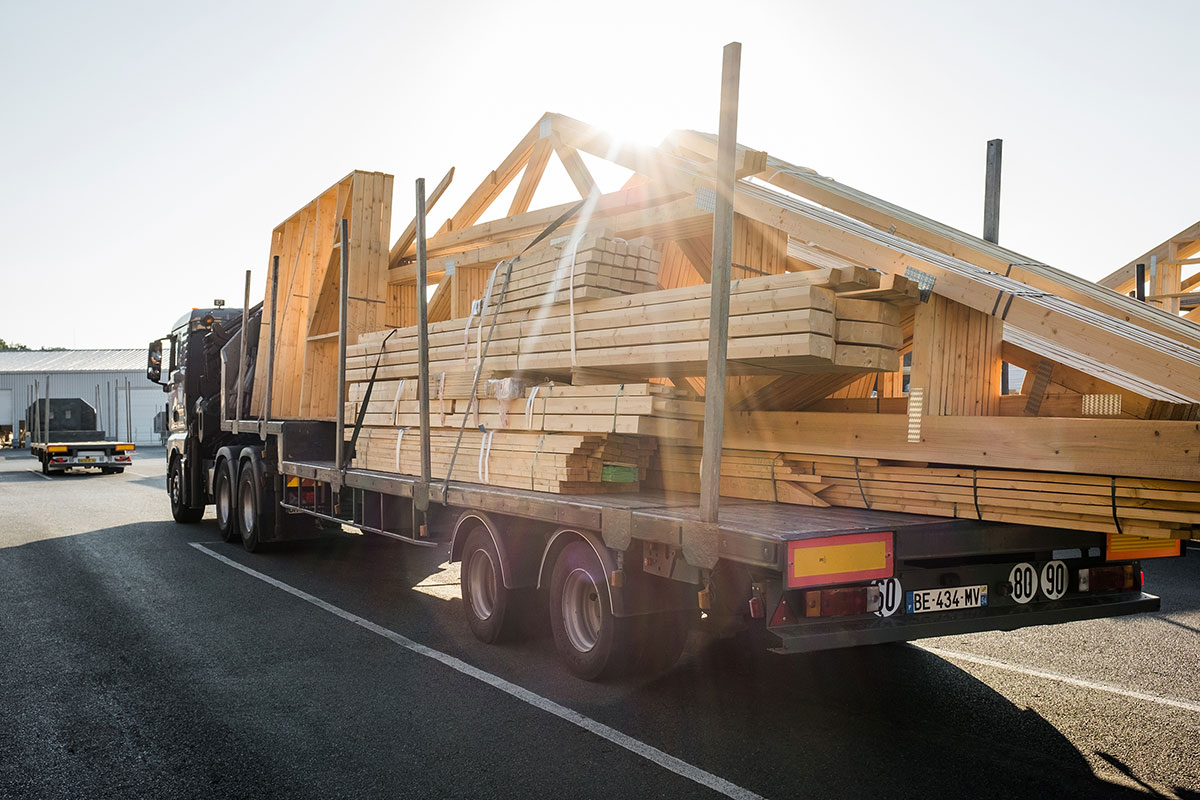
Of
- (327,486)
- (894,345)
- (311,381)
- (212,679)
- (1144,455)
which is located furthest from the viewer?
(311,381)

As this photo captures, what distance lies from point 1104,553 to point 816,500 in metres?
1.59

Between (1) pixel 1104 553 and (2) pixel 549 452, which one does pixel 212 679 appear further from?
(1) pixel 1104 553

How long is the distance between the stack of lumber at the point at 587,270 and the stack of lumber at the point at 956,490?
1.18m

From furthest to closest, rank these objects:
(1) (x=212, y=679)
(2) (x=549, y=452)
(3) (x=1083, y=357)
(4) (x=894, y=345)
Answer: (2) (x=549, y=452), (1) (x=212, y=679), (4) (x=894, y=345), (3) (x=1083, y=357)

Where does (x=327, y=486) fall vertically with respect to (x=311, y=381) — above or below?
below

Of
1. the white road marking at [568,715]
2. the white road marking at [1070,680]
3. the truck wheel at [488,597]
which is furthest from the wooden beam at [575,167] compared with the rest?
the white road marking at [1070,680]

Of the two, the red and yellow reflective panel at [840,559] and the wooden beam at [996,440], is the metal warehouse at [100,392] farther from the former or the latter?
the red and yellow reflective panel at [840,559]

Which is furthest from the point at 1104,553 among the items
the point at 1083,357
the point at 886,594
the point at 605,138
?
the point at 605,138

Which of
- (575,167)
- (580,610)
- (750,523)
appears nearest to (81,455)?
(575,167)

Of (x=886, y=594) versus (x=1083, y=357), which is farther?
(x=1083, y=357)

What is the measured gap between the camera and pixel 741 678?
5.91 m

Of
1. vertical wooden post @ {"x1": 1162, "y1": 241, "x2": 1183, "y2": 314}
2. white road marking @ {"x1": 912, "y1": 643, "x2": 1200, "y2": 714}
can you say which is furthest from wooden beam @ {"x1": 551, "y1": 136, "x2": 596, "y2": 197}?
vertical wooden post @ {"x1": 1162, "y1": 241, "x2": 1183, "y2": 314}

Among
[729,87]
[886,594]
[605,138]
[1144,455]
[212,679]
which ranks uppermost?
[605,138]

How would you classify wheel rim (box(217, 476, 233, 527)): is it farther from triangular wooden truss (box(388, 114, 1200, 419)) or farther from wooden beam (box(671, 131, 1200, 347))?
wooden beam (box(671, 131, 1200, 347))
